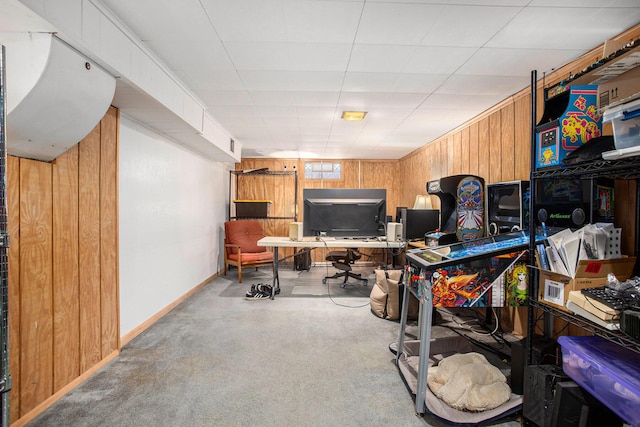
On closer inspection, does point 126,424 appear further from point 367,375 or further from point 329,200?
point 329,200

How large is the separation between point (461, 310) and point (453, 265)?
2.26 m

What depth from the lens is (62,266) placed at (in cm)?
198

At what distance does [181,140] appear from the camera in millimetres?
3721

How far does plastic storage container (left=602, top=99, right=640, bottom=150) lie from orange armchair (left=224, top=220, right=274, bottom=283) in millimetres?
4505

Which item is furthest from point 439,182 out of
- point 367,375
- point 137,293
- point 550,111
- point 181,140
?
point 137,293

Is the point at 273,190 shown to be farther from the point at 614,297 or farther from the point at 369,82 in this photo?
the point at 614,297

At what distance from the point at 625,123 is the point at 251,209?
5488 mm

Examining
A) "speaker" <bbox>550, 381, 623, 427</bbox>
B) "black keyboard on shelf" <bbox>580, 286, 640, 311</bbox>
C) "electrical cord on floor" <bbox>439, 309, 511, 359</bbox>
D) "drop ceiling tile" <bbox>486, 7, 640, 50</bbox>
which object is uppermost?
"drop ceiling tile" <bbox>486, 7, 640, 50</bbox>

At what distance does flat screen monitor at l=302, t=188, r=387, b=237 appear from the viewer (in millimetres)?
3889

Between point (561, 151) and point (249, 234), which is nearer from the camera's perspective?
point (561, 151)

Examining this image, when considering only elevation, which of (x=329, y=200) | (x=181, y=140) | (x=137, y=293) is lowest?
(x=137, y=293)

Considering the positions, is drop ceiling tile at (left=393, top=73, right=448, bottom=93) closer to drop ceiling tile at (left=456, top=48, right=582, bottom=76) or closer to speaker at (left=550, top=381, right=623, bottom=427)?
drop ceiling tile at (left=456, top=48, right=582, bottom=76)

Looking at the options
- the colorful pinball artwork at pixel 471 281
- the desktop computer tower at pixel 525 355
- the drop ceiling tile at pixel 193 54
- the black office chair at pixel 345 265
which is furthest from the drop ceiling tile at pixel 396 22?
the black office chair at pixel 345 265

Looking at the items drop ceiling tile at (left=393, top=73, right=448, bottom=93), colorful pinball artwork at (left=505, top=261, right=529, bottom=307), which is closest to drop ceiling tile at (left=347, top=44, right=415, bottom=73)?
drop ceiling tile at (left=393, top=73, right=448, bottom=93)
